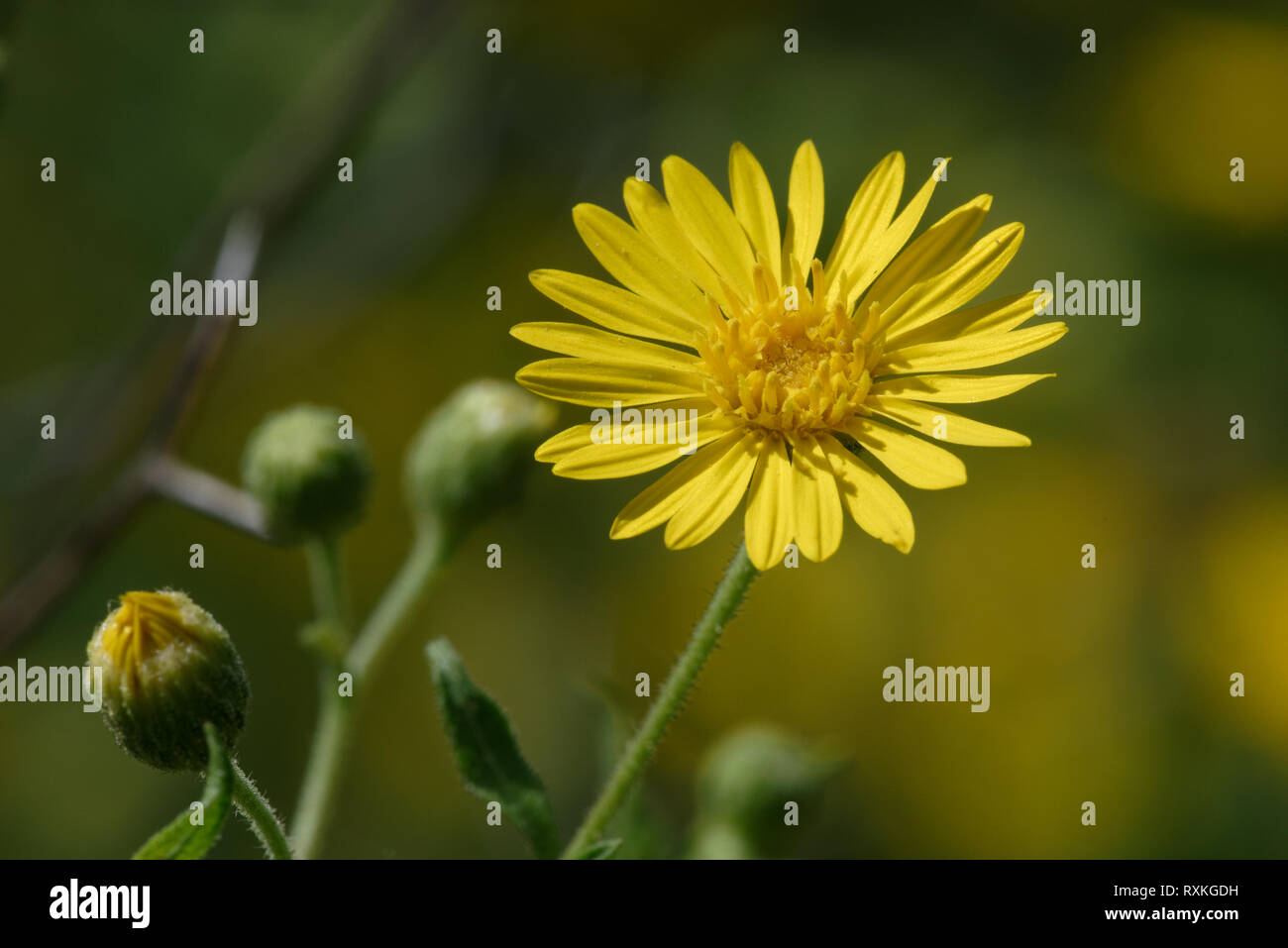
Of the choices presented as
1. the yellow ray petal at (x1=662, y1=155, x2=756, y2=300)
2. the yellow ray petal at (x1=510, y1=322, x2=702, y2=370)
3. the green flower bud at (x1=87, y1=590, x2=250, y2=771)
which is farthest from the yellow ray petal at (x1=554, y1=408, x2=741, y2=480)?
the green flower bud at (x1=87, y1=590, x2=250, y2=771)

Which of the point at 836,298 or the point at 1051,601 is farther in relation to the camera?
the point at 1051,601

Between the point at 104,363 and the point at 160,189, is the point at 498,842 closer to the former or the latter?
the point at 104,363
